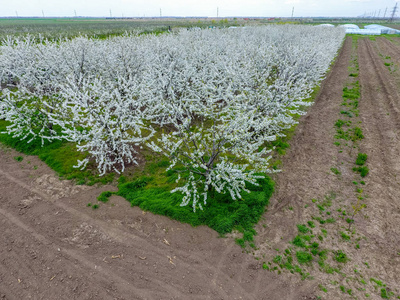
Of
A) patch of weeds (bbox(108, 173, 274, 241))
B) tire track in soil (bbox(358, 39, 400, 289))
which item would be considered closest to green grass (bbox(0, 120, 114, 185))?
patch of weeds (bbox(108, 173, 274, 241))

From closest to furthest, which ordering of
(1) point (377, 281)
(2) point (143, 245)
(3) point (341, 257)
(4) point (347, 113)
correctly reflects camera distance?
(1) point (377, 281)
(3) point (341, 257)
(2) point (143, 245)
(4) point (347, 113)

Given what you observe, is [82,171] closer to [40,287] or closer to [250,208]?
[40,287]

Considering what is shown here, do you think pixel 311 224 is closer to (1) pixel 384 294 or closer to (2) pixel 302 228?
(2) pixel 302 228

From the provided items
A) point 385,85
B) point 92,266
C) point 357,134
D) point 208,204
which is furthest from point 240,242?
point 385,85

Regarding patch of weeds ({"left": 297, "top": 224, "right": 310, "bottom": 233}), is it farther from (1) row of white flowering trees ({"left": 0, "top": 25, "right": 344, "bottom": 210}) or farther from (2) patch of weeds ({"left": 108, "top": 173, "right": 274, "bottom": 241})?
(1) row of white flowering trees ({"left": 0, "top": 25, "right": 344, "bottom": 210})

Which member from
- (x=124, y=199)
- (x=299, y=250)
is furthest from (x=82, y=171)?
(x=299, y=250)
